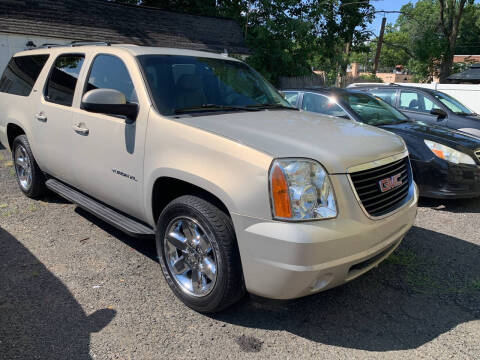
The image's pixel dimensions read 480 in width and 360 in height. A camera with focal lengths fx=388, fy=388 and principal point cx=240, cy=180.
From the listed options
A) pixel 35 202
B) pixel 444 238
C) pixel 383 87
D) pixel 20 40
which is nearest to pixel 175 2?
pixel 20 40

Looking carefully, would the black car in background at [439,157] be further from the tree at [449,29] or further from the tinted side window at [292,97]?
the tree at [449,29]

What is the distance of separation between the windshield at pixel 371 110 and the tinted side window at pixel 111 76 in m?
3.65

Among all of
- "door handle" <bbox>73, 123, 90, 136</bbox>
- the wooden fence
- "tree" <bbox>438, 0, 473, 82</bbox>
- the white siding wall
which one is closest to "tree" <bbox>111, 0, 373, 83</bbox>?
the wooden fence

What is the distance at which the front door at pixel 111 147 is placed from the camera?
10.3 feet

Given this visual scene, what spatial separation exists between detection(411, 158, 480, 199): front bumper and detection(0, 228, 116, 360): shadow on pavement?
4252 millimetres

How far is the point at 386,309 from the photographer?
9.75 feet

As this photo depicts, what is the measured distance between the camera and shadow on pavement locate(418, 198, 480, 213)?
531 cm

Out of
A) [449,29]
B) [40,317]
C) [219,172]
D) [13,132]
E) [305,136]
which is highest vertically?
[449,29]

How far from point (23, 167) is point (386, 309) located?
4.71 metres

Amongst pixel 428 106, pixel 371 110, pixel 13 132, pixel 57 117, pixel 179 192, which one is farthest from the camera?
pixel 428 106

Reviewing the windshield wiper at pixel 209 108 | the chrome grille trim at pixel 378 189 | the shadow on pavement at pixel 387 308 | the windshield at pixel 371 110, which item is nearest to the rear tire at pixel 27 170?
the shadow on pavement at pixel 387 308

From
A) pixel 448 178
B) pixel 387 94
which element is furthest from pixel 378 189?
pixel 387 94

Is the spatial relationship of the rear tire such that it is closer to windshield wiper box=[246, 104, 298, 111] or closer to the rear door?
the rear door

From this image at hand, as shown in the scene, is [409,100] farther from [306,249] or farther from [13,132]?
[13,132]
